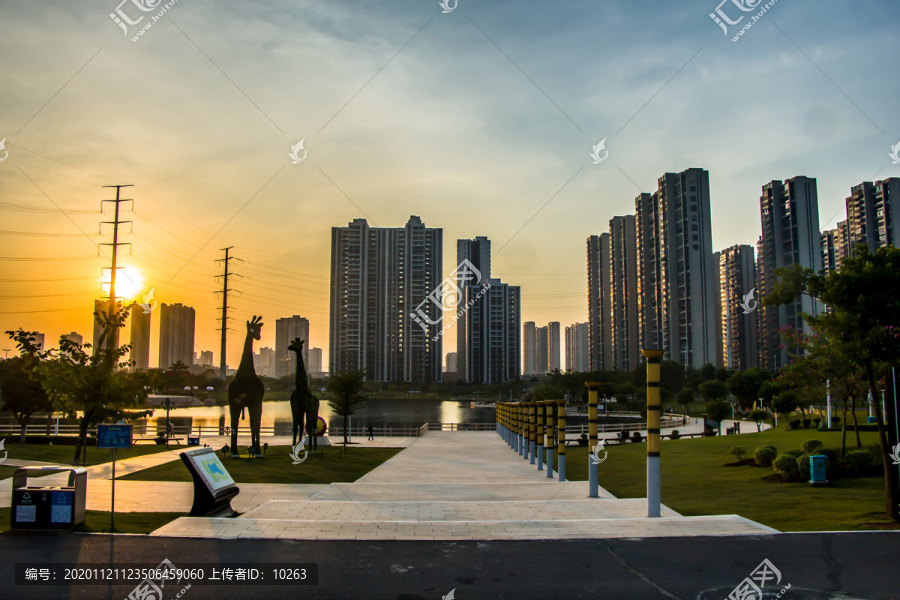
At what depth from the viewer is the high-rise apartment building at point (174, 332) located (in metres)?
182

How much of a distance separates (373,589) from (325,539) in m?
2.45

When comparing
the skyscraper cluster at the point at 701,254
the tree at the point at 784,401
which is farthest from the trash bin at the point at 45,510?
the skyscraper cluster at the point at 701,254

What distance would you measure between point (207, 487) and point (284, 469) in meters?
10.3

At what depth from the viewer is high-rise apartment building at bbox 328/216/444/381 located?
477 ft

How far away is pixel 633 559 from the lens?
27.5ft

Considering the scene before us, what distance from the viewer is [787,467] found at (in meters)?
16.3

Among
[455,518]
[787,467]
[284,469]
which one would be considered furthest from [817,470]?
[284,469]

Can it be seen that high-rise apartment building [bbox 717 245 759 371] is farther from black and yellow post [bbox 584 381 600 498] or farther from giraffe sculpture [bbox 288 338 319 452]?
black and yellow post [bbox 584 381 600 498]

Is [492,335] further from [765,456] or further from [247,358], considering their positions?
[765,456]

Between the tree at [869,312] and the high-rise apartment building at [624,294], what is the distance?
396 feet

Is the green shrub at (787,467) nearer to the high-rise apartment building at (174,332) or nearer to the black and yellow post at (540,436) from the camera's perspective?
the black and yellow post at (540,436)

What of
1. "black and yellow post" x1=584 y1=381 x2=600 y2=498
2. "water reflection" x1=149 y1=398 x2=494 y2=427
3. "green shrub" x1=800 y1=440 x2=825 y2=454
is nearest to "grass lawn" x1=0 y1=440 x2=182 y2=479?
"black and yellow post" x1=584 y1=381 x2=600 y2=498

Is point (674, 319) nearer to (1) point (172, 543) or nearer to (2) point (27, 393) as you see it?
(2) point (27, 393)

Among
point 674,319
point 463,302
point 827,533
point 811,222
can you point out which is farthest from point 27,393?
point 463,302
